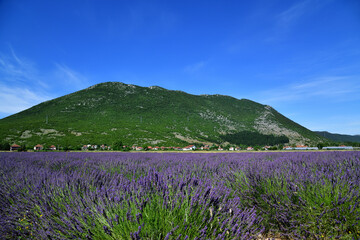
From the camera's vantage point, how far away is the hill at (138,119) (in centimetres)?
6559

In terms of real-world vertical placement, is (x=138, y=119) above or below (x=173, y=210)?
above

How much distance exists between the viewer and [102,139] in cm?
6091

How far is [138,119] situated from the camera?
3863 inches

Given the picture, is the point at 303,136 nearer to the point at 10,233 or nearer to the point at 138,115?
Answer: the point at 138,115

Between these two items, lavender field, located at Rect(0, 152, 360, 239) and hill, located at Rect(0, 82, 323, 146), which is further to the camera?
hill, located at Rect(0, 82, 323, 146)

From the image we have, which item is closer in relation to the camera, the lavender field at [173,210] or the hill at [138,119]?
the lavender field at [173,210]

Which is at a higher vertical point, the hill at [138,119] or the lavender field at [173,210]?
the hill at [138,119]

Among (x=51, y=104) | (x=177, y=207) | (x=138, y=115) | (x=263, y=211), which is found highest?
→ (x=51, y=104)

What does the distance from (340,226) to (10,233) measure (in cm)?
344

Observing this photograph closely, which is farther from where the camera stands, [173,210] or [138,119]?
[138,119]

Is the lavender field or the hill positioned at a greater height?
the hill

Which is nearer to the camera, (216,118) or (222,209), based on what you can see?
(222,209)

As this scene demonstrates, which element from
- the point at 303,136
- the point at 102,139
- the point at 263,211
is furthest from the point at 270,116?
the point at 263,211

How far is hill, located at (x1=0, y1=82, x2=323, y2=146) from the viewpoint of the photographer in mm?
65594
